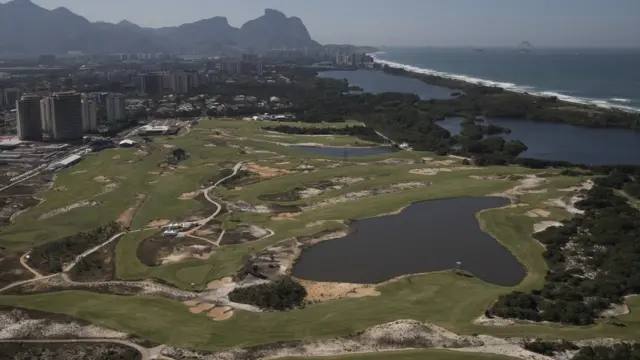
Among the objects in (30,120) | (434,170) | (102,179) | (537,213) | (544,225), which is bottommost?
(102,179)

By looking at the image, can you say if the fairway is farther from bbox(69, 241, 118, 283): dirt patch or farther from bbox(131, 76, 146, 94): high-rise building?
bbox(131, 76, 146, 94): high-rise building

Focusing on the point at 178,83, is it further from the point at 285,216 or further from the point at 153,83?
the point at 285,216

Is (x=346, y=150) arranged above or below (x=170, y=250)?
above

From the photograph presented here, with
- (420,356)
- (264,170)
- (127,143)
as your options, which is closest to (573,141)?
(264,170)

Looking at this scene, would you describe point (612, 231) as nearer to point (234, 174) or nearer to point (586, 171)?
point (586, 171)

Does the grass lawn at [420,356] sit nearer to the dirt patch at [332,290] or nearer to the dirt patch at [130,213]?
the dirt patch at [332,290]

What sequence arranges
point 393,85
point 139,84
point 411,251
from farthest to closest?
point 393,85
point 139,84
point 411,251
